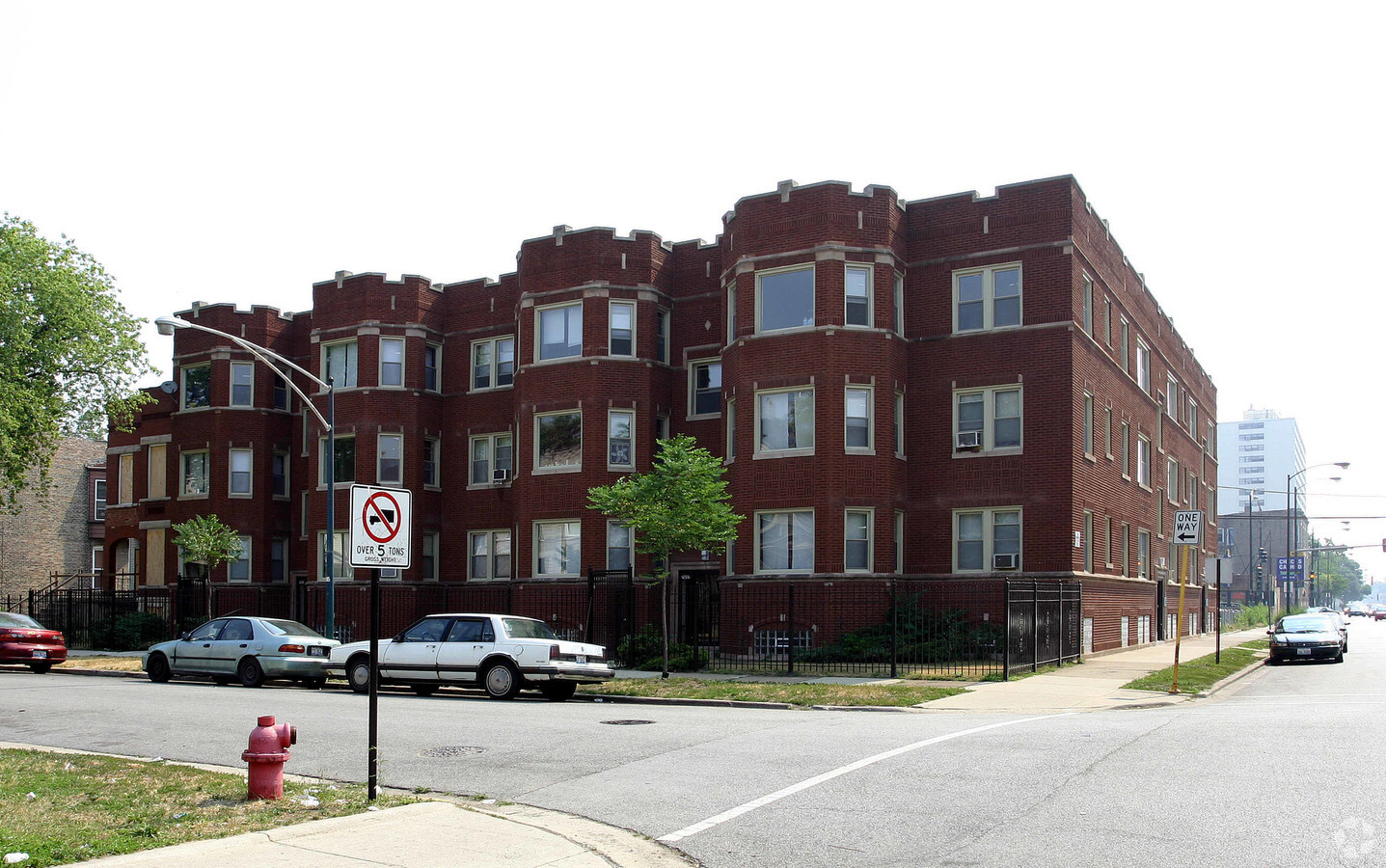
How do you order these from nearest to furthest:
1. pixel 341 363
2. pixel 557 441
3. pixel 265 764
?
1. pixel 265 764
2. pixel 557 441
3. pixel 341 363

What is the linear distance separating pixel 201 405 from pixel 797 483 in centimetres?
2285

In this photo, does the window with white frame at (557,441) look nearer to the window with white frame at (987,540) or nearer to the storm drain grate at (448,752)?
the window with white frame at (987,540)

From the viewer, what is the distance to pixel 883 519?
29125 millimetres

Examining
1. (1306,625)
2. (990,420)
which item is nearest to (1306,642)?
(1306,625)

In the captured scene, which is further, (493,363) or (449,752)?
(493,363)

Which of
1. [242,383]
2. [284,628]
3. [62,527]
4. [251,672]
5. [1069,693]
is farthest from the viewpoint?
[62,527]

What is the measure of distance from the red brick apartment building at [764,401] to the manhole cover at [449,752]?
1581 cm

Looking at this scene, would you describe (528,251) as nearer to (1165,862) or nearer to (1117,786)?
(1117,786)

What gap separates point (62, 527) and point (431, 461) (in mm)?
29200

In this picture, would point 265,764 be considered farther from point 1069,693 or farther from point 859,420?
point 859,420

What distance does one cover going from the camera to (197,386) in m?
41.8

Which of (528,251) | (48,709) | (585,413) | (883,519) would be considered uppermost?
(528,251)

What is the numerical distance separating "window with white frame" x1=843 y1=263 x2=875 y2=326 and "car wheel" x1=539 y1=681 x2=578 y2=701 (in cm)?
1233

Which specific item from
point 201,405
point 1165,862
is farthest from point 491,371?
point 1165,862
